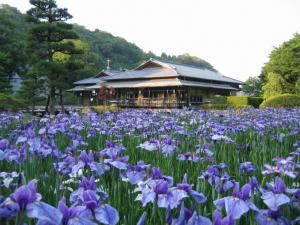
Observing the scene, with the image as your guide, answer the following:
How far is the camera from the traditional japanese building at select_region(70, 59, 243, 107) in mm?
38781

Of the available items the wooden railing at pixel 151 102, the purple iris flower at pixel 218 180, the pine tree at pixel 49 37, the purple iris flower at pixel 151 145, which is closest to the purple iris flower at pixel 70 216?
the purple iris flower at pixel 218 180

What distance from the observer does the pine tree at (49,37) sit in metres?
25.2

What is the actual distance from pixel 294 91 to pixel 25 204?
46.3 meters

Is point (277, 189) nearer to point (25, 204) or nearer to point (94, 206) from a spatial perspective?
point (94, 206)

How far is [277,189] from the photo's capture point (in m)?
1.64

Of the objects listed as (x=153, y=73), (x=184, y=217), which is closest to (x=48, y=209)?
(x=184, y=217)

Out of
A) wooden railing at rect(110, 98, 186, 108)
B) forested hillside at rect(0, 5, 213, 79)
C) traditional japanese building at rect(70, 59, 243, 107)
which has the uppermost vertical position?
forested hillside at rect(0, 5, 213, 79)

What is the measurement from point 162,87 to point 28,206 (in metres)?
39.9

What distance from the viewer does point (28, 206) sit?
42.2 inches

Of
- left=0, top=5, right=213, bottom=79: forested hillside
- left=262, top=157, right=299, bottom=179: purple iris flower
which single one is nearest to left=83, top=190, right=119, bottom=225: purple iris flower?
left=262, top=157, right=299, bottom=179: purple iris flower

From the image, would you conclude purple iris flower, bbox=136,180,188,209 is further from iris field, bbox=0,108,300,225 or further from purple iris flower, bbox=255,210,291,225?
purple iris flower, bbox=255,210,291,225

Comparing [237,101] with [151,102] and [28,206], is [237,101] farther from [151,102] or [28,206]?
[28,206]

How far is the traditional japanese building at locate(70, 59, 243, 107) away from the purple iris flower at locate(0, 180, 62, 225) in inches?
1376

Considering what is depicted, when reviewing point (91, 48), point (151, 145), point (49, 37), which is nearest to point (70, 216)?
point (151, 145)
